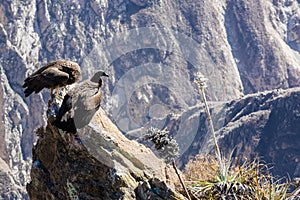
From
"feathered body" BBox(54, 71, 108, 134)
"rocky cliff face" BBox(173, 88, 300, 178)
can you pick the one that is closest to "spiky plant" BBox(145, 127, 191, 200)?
"feathered body" BBox(54, 71, 108, 134)

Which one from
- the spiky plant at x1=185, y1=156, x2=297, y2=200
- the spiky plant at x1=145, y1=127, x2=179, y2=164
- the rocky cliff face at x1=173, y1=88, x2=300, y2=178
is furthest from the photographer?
the rocky cliff face at x1=173, y1=88, x2=300, y2=178

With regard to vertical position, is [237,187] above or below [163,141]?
below

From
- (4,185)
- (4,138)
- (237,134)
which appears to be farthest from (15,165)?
(237,134)

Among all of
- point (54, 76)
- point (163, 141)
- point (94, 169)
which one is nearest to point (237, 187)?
point (163, 141)

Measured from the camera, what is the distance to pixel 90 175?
17.1m

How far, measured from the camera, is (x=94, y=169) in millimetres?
17219

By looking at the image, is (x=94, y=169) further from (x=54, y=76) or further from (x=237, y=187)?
(x=237, y=187)

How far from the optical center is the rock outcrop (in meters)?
16.8

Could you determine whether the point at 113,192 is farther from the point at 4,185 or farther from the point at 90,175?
the point at 4,185

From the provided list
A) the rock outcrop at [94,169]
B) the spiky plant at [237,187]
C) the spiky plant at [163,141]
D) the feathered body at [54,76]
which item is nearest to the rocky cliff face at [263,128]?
the spiky plant at [237,187]

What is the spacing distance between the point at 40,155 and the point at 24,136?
604 ft

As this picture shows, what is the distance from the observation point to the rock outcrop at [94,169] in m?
16.8

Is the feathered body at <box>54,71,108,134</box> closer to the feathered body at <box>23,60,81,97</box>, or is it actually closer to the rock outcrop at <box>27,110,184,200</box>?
the rock outcrop at <box>27,110,184,200</box>

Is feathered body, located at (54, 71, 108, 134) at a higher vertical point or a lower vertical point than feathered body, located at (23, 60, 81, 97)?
lower
